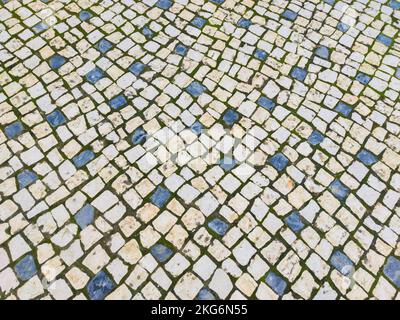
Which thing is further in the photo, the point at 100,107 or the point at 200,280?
the point at 100,107

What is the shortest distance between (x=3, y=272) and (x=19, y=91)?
6.72 feet

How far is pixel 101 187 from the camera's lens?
377 cm

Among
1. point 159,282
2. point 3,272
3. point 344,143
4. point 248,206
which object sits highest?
point 344,143

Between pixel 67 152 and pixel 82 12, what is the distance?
2.17m

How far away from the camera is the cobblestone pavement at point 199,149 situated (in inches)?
134

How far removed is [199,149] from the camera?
4.07 metres

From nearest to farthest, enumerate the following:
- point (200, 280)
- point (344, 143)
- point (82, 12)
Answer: point (200, 280), point (344, 143), point (82, 12)

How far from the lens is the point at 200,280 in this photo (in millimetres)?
3344

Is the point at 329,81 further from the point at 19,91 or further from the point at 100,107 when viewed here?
the point at 19,91

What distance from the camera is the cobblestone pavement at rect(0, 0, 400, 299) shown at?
3.40 metres

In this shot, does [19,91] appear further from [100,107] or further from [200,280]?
[200,280]
